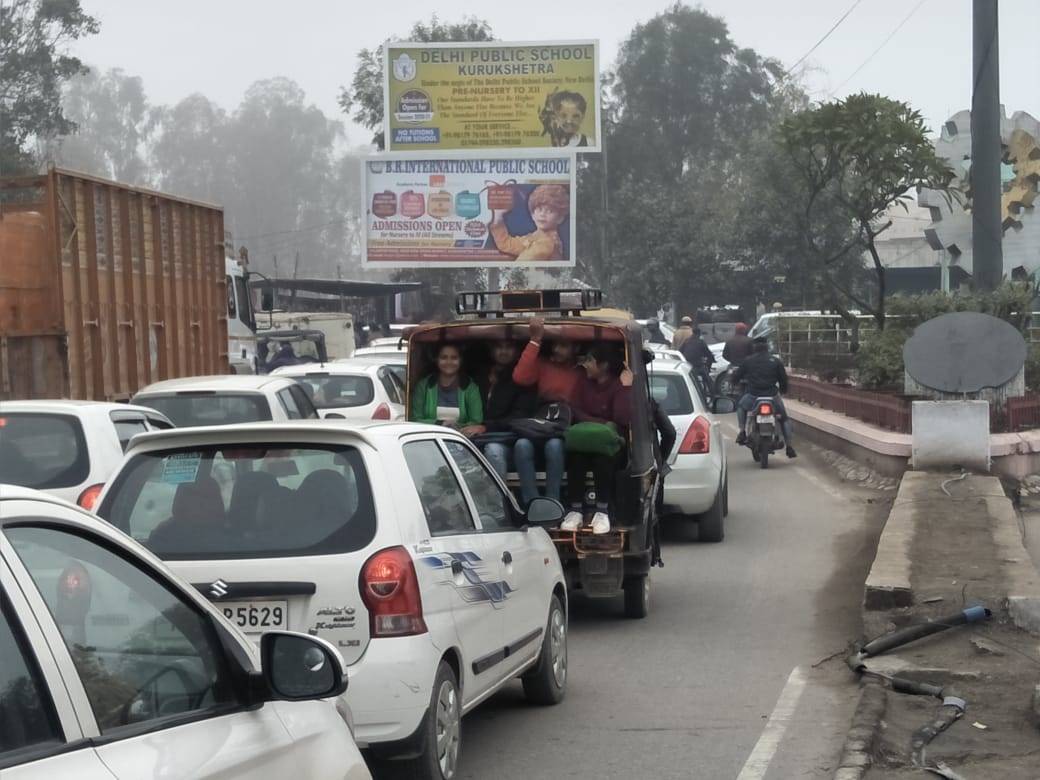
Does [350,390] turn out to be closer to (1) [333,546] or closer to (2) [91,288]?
(2) [91,288]

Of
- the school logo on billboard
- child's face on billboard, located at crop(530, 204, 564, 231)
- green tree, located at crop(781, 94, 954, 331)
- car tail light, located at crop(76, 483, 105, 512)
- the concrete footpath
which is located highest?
the school logo on billboard

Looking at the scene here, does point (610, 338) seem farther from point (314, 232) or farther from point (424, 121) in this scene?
point (314, 232)

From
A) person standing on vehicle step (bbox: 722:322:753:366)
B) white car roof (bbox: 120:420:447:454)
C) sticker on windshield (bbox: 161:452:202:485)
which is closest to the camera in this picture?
white car roof (bbox: 120:420:447:454)

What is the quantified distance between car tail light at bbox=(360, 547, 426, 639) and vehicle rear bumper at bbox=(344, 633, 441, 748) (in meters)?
0.05

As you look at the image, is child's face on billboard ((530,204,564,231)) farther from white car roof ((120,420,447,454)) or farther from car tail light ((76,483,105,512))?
white car roof ((120,420,447,454))

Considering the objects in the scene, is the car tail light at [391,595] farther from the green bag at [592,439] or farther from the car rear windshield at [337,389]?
the car rear windshield at [337,389]

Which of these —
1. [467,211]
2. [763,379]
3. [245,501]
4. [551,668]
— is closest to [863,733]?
[551,668]

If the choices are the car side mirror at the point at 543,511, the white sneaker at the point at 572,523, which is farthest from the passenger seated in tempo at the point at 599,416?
the car side mirror at the point at 543,511

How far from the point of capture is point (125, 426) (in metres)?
10.5

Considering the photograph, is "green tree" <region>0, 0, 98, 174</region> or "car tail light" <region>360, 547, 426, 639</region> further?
"green tree" <region>0, 0, 98, 174</region>

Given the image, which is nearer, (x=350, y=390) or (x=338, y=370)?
(x=350, y=390)

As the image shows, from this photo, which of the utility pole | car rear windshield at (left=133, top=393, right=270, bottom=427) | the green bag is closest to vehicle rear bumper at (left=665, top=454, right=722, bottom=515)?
the green bag

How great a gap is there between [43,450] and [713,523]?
6580 millimetres

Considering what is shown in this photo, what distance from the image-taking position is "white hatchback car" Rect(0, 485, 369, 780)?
274 centimetres
